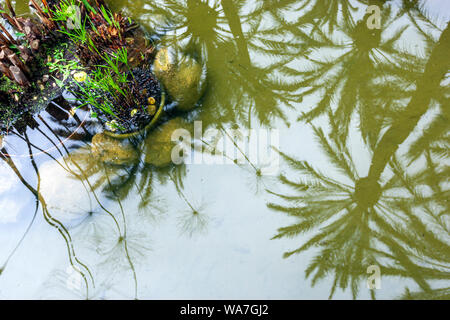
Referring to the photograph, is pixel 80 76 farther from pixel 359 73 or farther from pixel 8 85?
pixel 359 73

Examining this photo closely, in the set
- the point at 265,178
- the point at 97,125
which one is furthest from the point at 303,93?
the point at 97,125

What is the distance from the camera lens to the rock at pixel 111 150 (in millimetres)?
A: 2777

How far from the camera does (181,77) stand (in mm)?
3010

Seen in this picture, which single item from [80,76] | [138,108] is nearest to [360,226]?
[138,108]

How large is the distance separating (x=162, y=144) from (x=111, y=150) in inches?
18.4

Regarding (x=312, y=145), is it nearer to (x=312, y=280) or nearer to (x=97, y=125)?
(x=312, y=280)

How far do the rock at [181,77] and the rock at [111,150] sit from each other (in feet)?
2.06

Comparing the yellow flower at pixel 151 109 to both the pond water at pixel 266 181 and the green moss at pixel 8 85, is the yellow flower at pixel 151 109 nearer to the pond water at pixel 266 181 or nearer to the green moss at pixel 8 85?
the pond water at pixel 266 181

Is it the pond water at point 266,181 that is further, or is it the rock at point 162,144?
the rock at point 162,144

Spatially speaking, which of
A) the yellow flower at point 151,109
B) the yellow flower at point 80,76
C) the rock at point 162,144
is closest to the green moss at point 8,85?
the yellow flower at point 80,76

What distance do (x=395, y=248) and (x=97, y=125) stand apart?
2772 millimetres

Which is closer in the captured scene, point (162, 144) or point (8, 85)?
point (162, 144)

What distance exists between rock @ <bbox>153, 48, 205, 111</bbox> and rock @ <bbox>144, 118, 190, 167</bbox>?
18 cm

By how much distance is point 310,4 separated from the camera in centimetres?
336
